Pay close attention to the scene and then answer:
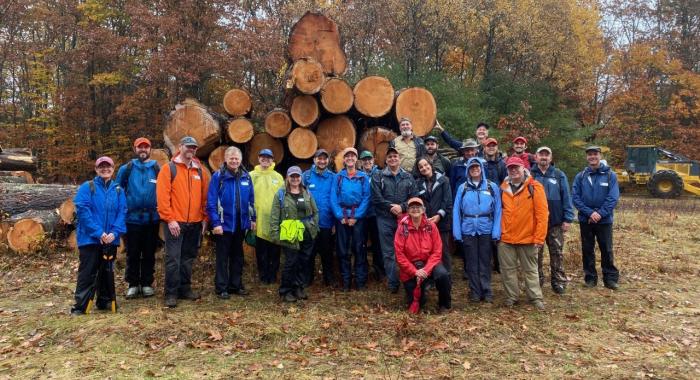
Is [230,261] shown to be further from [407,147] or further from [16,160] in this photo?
[16,160]

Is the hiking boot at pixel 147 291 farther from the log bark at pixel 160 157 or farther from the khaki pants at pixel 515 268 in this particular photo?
the khaki pants at pixel 515 268

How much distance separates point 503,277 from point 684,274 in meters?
4.11

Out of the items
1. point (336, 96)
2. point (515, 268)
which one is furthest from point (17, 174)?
point (515, 268)

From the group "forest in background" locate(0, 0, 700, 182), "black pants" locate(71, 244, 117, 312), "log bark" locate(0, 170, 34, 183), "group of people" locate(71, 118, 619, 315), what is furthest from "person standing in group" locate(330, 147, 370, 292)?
"log bark" locate(0, 170, 34, 183)

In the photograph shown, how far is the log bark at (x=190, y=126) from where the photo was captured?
24.1 ft

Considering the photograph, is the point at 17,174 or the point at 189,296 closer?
the point at 189,296

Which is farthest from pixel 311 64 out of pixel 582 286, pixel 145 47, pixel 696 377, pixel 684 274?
pixel 145 47

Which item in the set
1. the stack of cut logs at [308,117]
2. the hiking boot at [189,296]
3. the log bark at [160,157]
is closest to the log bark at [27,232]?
the stack of cut logs at [308,117]

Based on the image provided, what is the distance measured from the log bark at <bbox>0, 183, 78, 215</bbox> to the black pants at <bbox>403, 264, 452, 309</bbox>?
24.6ft

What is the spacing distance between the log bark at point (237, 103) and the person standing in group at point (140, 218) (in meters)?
1.70

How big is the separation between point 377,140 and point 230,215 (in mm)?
2916

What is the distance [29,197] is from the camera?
31.0 ft

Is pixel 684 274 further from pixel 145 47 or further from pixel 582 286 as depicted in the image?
pixel 145 47

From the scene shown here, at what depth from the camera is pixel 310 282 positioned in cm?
702
